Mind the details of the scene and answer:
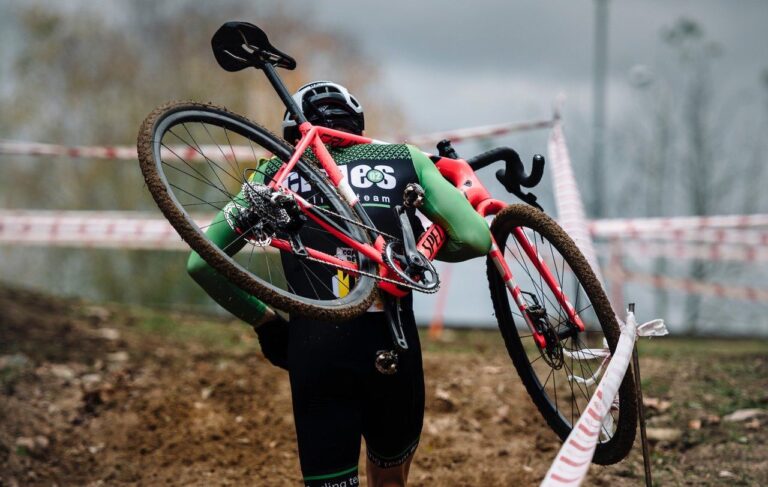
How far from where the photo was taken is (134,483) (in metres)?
6.45

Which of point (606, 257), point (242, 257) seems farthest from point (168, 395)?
point (606, 257)

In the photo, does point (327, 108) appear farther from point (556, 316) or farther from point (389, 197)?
point (556, 316)

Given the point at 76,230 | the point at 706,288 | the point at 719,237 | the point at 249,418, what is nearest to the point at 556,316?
the point at 249,418

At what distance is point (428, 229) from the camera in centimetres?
395

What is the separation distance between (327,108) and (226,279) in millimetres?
869

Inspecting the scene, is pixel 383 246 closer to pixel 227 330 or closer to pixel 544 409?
Result: pixel 544 409

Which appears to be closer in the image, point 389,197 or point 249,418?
point 389,197

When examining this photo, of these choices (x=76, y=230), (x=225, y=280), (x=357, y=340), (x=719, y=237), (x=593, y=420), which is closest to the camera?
(x=593, y=420)

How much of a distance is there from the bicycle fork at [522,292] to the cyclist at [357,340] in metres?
0.38

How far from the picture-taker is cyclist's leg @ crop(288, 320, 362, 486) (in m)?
3.72

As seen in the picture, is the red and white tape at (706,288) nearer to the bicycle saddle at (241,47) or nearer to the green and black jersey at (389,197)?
the green and black jersey at (389,197)

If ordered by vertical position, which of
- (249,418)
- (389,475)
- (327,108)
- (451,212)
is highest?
(327,108)

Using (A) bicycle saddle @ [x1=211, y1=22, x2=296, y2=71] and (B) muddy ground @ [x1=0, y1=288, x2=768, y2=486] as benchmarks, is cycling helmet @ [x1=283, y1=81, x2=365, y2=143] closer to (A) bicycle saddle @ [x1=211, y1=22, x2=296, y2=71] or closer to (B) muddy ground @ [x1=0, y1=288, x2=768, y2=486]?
(A) bicycle saddle @ [x1=211, y1=22, x2=296, y2=71]

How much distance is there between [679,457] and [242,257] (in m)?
3.54
